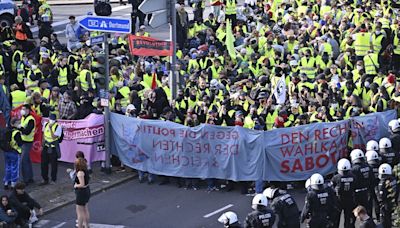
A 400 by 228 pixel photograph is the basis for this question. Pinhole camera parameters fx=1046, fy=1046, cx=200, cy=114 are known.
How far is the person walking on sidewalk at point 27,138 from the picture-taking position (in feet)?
70.8

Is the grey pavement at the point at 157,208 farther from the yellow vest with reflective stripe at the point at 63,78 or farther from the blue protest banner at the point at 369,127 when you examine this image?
the yellow vest with reflective stripe at the point at 63,78

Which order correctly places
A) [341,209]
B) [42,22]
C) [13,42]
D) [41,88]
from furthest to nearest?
[42,22] < [13,42] < [41,88] < [341,209]

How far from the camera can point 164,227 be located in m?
19.6

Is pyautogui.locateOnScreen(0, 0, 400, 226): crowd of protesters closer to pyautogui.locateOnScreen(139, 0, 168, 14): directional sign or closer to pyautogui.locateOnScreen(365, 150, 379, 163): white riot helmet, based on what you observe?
pyautogui.locateOnScreen(139, 0, 168, 14): directional sign

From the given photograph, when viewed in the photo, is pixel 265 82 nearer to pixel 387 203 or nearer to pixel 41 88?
pixel 41 88

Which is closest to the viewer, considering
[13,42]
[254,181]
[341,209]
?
[341,209]

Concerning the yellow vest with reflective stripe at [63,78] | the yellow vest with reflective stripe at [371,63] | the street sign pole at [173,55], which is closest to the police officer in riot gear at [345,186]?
the street sign pole at [173,55]

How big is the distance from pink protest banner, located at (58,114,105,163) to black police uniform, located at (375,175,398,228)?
22.1 ft

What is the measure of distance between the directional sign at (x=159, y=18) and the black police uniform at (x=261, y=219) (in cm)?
853

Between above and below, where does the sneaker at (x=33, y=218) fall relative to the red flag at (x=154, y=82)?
below

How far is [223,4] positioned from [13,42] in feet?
27.5

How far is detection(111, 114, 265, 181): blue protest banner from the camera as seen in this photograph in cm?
2130

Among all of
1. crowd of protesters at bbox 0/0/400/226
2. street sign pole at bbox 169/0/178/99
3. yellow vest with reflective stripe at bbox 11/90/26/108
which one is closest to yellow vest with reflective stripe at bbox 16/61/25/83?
crowd of protesters at bbox 0/0/400/226

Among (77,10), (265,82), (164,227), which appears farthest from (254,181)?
(77,10)
